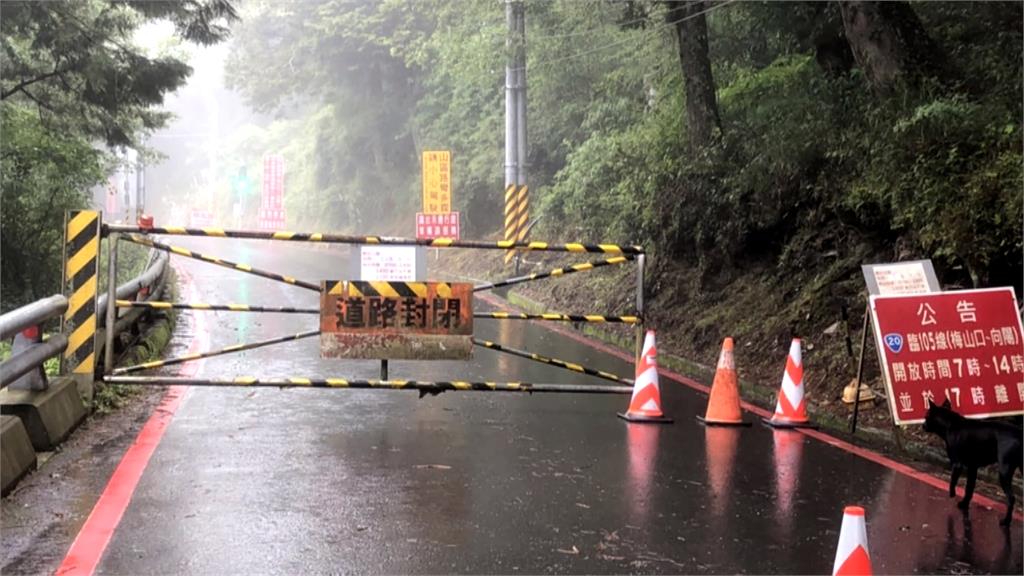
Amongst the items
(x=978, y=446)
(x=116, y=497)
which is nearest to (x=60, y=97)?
(x=116, y=497)

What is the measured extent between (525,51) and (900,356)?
56.4ft

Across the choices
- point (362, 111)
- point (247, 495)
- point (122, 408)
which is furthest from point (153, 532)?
point (362, 111)

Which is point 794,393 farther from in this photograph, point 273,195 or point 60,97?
point 273,195

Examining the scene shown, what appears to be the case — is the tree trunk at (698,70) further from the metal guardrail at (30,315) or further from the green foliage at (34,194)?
the green foliage at (34,194)

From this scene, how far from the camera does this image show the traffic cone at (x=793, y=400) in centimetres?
856

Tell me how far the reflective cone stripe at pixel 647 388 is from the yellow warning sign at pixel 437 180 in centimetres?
2225

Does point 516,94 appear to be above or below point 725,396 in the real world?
above

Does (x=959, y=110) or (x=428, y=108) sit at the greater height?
(x=428, y=108)

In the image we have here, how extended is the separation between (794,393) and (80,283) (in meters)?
6.14

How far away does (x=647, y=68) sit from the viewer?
2192 centimetres

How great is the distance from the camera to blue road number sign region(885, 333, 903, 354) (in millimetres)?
7508

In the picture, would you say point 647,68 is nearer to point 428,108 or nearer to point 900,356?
point 900,356

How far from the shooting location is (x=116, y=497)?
570cm

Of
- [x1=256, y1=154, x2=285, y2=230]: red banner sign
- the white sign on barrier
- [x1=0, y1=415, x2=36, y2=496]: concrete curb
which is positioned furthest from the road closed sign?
[x1=256, y1=154, x2=285, y2=230]: red banner sign
